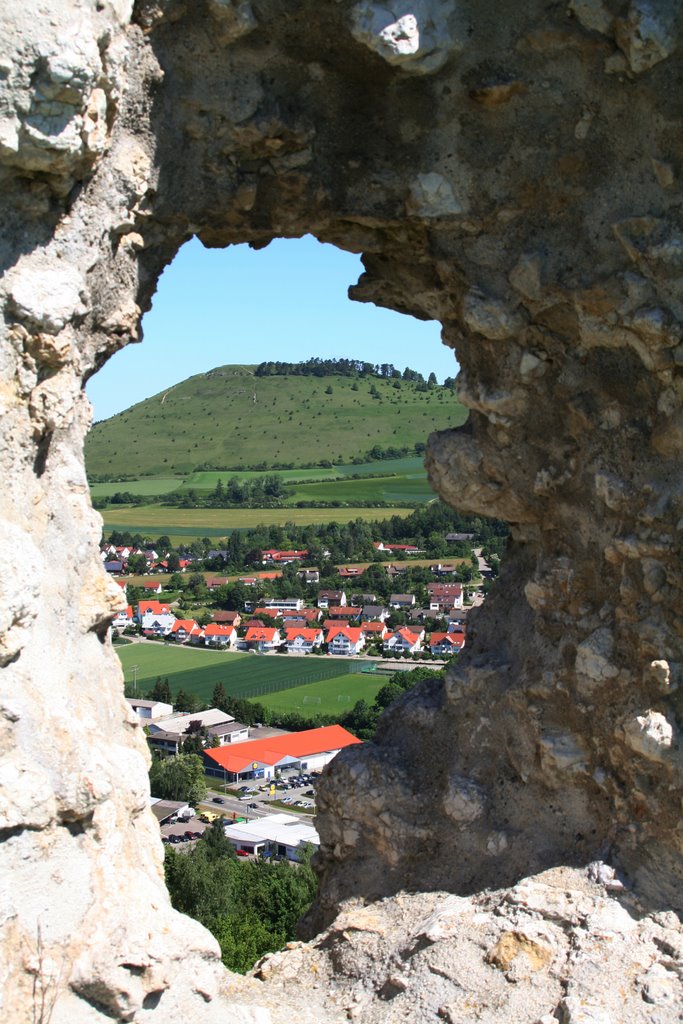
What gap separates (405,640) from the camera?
202ft

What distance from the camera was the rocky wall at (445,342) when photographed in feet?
22.6

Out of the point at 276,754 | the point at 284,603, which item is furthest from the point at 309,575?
the point at 276,754

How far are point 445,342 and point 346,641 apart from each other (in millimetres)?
55378

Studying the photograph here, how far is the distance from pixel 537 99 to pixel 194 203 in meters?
2.96

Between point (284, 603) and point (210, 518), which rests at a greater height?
point (210, 518)

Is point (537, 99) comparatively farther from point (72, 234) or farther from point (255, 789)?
point (255, 789)

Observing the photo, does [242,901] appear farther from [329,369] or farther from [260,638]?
[329,369]

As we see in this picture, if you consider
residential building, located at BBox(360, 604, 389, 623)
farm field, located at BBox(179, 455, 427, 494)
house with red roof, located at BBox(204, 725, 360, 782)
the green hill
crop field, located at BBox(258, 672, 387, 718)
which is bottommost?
house with red roof, located at BBox(204, 725, 360, 782)

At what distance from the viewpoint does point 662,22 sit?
334 inches

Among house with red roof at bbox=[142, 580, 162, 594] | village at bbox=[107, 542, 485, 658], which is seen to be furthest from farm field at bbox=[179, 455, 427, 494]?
village at bbox=[107, 542, 485, 658]

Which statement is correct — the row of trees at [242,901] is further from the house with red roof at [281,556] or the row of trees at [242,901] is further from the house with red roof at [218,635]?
the house with red roof at [281,556]

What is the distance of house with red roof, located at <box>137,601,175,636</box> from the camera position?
225 feet

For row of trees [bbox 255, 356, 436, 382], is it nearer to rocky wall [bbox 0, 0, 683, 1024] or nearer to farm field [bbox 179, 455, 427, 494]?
farm field [bbox 179, 455, 427, 494]

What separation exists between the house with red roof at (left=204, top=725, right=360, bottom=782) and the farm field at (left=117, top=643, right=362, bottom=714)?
7047 mm
